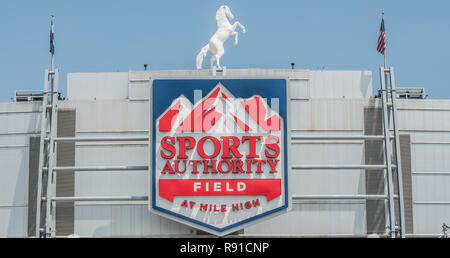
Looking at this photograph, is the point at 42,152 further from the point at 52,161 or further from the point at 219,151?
the point at 219,151

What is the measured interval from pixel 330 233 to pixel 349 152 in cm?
417

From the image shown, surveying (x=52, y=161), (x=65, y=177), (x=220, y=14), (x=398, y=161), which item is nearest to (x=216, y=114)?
(x=220, y=14)

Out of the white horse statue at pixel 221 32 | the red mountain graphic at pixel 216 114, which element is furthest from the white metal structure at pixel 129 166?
the white horse statue at pixel 221 32

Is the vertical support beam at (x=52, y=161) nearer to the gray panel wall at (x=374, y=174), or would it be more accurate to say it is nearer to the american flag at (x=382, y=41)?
the gray panel wall at (x=374, y=174)

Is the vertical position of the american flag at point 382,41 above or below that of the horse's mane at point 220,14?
below

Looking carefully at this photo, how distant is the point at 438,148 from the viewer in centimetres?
3344

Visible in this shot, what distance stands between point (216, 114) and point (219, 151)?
1.74 metres

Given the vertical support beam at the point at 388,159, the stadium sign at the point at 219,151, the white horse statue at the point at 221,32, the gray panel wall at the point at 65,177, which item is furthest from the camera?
the white horse statue at the point at 221,32

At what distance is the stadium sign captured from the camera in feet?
97.8

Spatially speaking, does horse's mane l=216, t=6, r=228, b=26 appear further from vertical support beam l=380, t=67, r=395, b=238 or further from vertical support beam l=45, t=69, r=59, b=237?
vertical support beam l=380, t=67, r=395, b=238

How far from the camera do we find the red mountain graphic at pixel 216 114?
98.9 ft

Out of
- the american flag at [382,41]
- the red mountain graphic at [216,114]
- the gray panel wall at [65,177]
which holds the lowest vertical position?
the gray panel wall at [65,177]

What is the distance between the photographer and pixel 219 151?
29984 millimetres

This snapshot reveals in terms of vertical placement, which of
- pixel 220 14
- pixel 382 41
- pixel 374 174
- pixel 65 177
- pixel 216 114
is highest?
pixel 220 14
